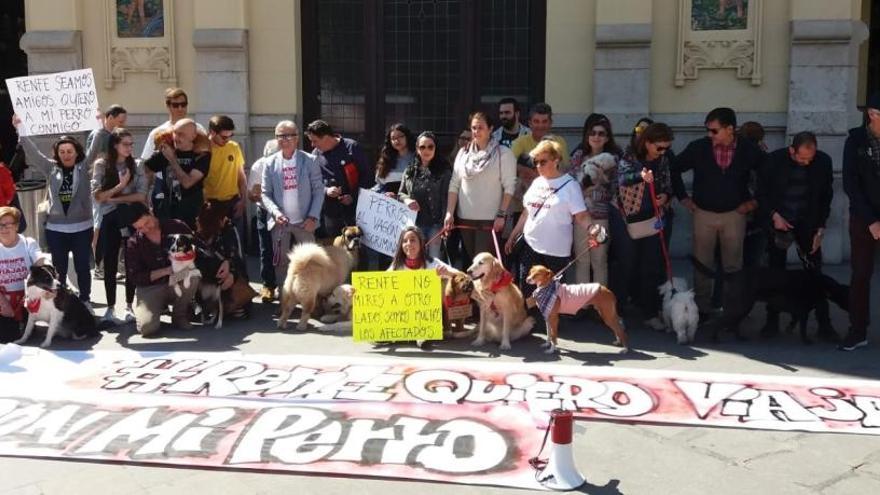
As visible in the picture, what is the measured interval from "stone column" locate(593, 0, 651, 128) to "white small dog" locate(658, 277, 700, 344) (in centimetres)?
399

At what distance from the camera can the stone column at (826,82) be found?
10828 mm

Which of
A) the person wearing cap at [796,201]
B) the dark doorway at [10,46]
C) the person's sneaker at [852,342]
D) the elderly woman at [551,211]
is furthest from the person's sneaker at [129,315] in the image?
the dark doorway at [10,46]

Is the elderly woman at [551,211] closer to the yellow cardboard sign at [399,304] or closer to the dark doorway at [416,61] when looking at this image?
the yellow cardboard sign at [399,304]

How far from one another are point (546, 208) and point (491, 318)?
104cm

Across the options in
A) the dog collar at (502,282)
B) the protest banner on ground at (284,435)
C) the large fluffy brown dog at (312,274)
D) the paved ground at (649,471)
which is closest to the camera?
the paved ground at (649,471)

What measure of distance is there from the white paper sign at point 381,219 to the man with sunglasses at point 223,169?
1366 mm

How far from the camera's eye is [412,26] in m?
12.3

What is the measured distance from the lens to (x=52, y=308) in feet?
25.3

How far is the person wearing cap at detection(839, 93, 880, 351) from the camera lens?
7168 millimetres

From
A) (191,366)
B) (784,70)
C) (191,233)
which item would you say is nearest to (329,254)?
(191,233)

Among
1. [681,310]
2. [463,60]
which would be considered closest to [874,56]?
[463,60]

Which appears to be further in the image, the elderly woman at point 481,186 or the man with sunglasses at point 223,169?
the man with sunglasses at point 223,169

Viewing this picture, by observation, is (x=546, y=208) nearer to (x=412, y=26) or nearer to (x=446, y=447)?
(x=446, y=447)

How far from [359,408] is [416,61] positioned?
7297 millimetres
